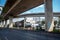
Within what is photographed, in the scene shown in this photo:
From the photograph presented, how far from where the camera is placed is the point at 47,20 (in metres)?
33.5

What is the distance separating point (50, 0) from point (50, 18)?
355 cm

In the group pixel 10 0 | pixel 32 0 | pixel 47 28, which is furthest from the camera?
pixel 10 0

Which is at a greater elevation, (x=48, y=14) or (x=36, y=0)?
(x=36, y=0)

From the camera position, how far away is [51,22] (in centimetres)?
3394

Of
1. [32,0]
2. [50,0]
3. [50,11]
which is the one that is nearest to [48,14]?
[50,11]

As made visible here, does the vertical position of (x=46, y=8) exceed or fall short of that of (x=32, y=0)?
it falls short

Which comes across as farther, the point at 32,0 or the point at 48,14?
the point at 32,0

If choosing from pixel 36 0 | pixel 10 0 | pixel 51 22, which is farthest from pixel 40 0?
pixel 51 22

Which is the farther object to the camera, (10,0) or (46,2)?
(10,0)

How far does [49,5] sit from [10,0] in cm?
1635

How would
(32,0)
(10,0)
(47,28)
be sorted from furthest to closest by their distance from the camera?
(10,0)
(32,0)
(47,28)

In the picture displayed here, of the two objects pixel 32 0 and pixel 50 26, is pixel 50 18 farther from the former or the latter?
pixel 32 0

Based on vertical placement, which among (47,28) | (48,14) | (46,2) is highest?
(46,2)

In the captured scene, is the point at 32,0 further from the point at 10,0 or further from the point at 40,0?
the point at 10,0
